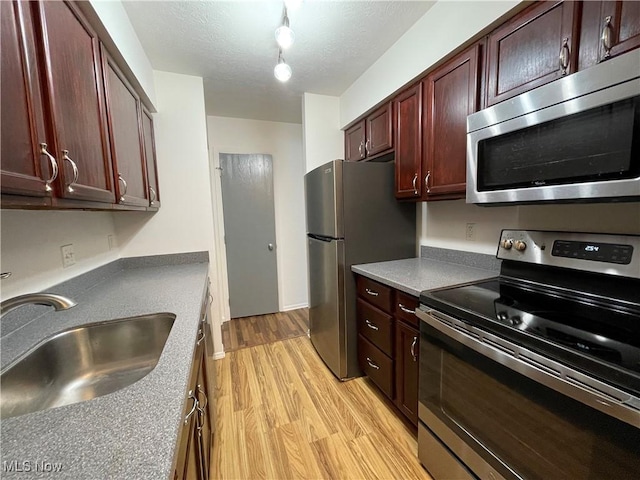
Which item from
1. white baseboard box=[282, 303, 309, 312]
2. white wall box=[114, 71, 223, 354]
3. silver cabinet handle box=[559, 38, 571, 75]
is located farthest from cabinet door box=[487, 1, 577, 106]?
white baseboard box=[282, 303, 309, 312]

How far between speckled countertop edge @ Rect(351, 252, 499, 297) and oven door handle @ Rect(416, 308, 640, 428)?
326mm

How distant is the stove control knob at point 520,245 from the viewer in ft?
4.36

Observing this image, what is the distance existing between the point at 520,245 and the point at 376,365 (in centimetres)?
115

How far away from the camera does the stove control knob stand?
1.33 meters

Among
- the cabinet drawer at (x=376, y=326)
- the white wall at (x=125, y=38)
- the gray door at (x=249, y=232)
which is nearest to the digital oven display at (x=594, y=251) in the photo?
the cabinet drawer at (x=376, y=326)

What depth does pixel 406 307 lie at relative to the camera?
1.47 metres

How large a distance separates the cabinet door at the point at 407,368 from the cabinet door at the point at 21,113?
1.60m

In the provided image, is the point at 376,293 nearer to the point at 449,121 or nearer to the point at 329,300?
the point at 329,300

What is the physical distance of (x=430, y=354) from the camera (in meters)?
1.24

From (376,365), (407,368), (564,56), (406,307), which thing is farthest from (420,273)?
(564,56)

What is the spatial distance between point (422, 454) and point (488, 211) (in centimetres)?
140

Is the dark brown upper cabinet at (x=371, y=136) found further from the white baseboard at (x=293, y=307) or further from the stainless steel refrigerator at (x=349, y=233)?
the white baseboard at (x=293, y=307)

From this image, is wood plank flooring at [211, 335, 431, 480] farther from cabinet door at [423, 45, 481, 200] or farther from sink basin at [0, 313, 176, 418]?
cabinet door at [423, 45, 481, 200]

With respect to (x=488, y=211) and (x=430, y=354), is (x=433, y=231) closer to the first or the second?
(x=488, y=211)
